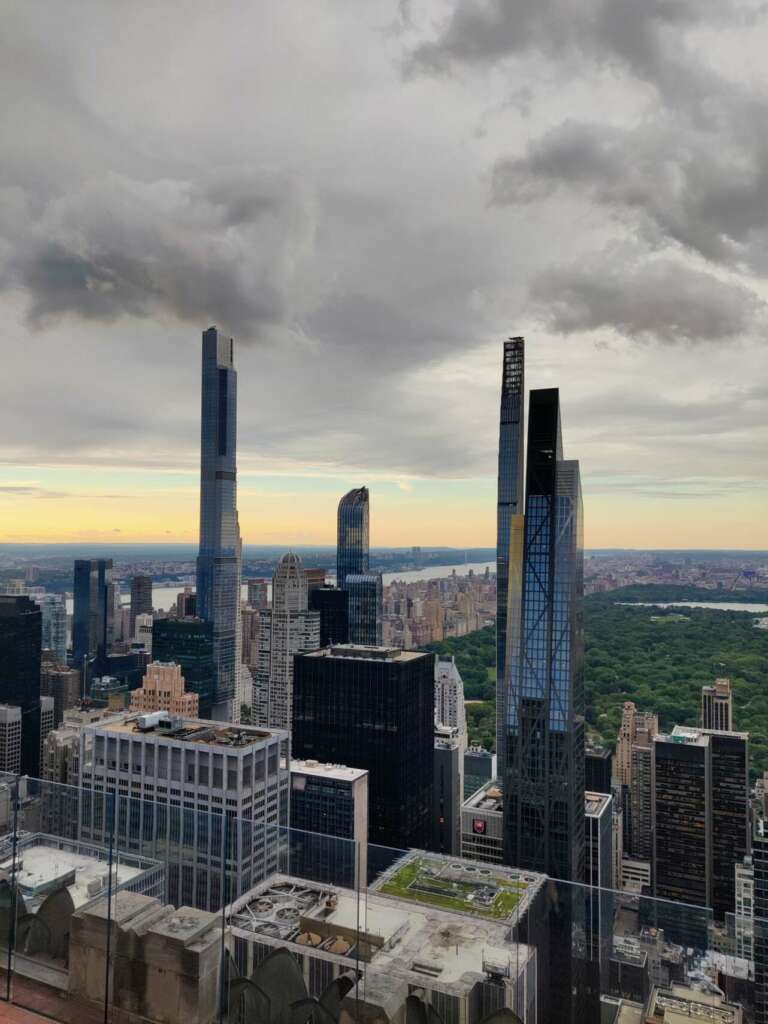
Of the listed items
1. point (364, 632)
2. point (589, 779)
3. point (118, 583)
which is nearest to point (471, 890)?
point (589, 779)

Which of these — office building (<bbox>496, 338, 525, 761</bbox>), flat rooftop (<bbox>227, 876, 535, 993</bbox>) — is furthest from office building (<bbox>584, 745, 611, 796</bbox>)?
flat rooftop (<bbox>227, 876, 535, 993</bbox>)

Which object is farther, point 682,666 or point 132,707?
point 132,707

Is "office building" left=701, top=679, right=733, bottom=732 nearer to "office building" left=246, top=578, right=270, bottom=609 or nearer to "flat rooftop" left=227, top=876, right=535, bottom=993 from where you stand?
"flat rooftop" left=227, top=876, right=535, bottom=993

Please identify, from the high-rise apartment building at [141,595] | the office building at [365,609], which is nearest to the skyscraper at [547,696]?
the office building at [365,609]

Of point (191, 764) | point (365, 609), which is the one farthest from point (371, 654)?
point (365, 609)

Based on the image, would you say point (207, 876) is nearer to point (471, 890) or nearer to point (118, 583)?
point (471, 890)

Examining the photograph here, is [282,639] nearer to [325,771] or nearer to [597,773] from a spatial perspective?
[597,773]
